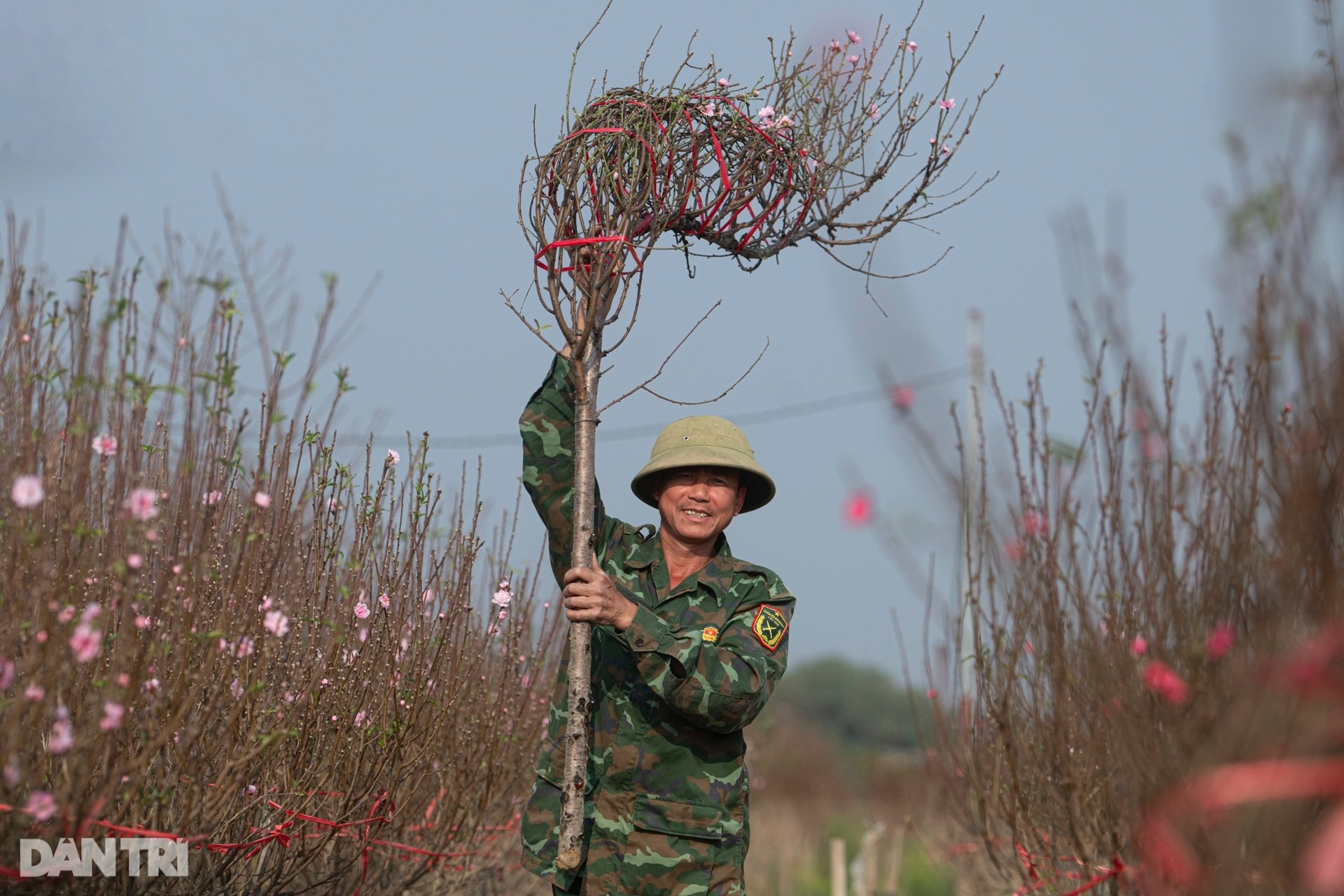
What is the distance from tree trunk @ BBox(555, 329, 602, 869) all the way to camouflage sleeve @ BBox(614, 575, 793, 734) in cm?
15

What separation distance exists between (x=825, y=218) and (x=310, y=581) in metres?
2.08

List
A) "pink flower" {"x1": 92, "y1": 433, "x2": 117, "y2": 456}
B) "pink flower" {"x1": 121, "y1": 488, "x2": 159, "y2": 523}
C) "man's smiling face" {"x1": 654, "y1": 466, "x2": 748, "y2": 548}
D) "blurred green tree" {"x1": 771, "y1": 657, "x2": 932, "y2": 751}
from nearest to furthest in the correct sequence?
"pink flower" {"x1": 121, "y1": 488, "x2": 159, "y2": 523}
"pink flower" {"x1": 92, "y1": 433, "x2": 117, "y2": 456}
"man's smiling face" {"x1": 654, "y1": 466, "x2": 748, "y2": 548}
"blurred green tree" {"x1": 771, "y1": 657, "x2": 932, "y2": 751}

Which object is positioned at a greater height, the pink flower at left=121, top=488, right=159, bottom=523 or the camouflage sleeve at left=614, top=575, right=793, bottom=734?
the pink flower at left=121, top=488, right=159, bottom=523

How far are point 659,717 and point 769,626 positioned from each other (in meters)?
0.41

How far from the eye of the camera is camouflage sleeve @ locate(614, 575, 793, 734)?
3.29 m

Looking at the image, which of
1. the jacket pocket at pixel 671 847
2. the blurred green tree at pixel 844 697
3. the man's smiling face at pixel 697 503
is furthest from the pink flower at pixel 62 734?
the blurred green tree at pixel 844 697

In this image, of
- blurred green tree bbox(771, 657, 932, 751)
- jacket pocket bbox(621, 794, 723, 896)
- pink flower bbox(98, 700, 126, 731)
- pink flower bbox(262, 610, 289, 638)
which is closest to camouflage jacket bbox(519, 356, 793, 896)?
jacket pocket bbox(621, 794, 723, 896)

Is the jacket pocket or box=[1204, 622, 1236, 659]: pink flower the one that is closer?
box=[1204, 622, 1236, 659]: pink flower

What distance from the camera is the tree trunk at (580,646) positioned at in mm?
3357

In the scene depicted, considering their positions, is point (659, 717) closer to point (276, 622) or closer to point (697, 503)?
point (697, 503)

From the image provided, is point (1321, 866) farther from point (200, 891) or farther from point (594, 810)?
point (200, 891)

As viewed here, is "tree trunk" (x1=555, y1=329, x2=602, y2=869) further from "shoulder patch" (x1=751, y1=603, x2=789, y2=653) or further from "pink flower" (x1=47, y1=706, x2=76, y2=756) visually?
"pink flower" (x1=47, y1=706, x2=76, y2=756)

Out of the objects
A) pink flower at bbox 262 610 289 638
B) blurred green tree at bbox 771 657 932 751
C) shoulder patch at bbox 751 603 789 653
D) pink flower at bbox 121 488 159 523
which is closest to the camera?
pink flower at bbox 121 488 159 523

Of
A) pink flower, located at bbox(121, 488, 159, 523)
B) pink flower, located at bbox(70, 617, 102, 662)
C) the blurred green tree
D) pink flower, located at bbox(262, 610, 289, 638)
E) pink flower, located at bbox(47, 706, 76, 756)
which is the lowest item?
pink flower, located at bbox(47, 706, 76, 756)
